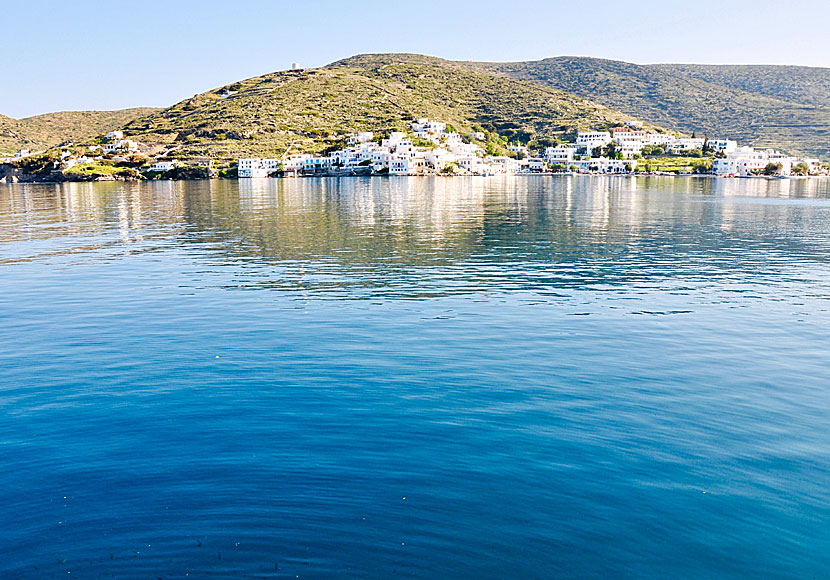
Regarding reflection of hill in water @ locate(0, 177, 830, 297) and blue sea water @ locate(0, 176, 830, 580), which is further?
reflection of hill in water @ locate(0, 177, 830, 297)

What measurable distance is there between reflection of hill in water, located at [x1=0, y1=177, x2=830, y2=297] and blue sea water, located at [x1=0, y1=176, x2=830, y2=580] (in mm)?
1006

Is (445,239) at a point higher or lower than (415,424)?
higher

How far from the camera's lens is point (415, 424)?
16.6 m

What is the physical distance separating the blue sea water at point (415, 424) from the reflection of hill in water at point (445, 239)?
1.01m

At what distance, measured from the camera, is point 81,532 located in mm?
11711

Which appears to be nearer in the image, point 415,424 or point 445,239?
point 415,424

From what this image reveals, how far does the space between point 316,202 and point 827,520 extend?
95.0 m

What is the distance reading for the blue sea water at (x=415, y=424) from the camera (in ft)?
37.3

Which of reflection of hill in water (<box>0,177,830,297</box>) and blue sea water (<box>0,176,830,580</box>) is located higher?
reflection of hill in water (<box>0,177,830,297</box>)

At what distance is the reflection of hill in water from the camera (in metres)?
38.9

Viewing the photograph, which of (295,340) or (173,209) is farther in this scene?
(173,209)

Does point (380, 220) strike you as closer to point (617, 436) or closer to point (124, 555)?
point (617, 436)

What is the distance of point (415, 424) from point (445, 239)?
40.2 metres

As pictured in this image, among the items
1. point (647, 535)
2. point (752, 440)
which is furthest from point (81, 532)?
point (752, 440)
